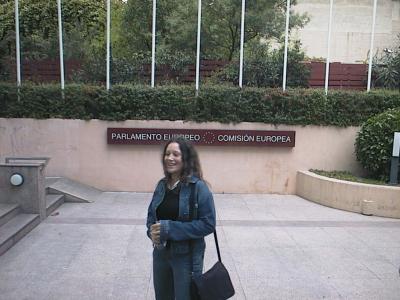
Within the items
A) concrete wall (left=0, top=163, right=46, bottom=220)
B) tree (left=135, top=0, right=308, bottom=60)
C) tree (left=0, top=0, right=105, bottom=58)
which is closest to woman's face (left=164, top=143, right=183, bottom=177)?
concrete wall (left=0, top=163, right=46, bottom=220)

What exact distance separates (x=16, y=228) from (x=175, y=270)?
419cm

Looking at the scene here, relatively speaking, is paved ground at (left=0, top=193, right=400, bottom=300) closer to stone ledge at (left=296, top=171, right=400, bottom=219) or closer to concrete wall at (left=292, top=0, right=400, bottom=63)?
stone ledge at (left=296, top=171, right=400, bottom=219)

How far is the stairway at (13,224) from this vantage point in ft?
19.3

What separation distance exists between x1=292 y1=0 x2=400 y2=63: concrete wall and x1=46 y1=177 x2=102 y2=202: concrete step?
42.1 ft

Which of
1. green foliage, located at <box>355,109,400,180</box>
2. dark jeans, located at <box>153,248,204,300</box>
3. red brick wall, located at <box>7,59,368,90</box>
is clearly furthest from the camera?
red brick wall, located at <box>7,59,368,90</box>

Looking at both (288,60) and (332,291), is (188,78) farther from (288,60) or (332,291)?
(332,291)

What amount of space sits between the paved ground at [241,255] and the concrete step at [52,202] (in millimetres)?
150

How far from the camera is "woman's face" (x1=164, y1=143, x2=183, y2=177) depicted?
3006mm

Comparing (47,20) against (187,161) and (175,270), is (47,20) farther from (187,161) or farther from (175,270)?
(175,270)

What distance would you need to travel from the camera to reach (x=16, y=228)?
6.36 meters

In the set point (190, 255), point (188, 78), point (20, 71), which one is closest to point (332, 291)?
point (190, 255)

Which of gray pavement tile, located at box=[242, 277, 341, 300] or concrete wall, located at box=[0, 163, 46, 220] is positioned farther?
concrete wall, located at box=[0, 163, 46, 220]

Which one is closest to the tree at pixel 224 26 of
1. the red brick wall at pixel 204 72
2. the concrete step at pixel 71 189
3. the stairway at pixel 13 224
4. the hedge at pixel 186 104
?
the red brick wall at pixel 204 72

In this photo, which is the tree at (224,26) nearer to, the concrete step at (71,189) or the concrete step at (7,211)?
the concrete step at (71,189)
